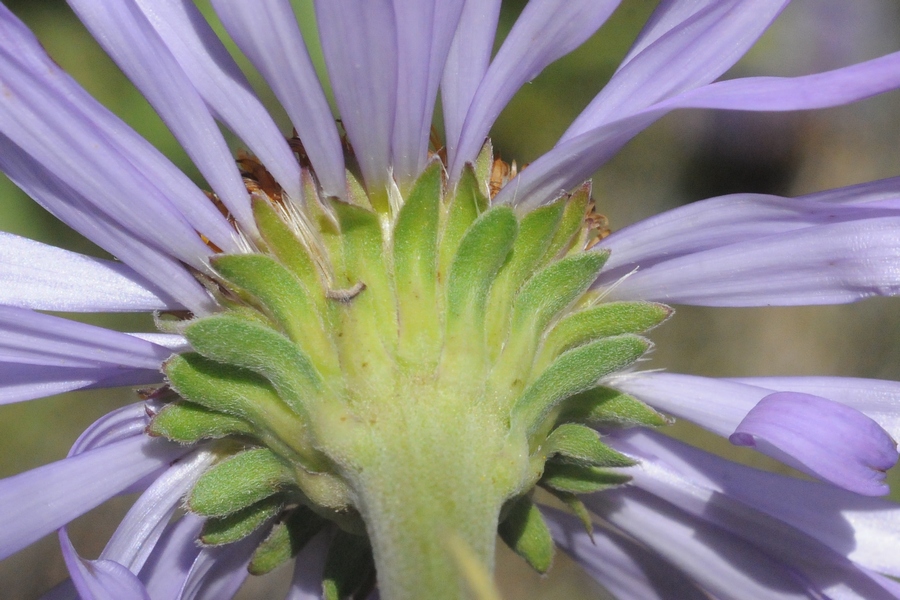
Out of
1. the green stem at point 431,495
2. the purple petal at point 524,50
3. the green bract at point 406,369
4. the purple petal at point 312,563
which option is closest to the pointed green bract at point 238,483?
the green bract at point 406,369

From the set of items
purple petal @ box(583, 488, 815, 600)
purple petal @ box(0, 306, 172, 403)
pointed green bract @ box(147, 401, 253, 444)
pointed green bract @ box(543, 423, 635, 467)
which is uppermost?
purple petal @ box(0, 306, 172, 403)

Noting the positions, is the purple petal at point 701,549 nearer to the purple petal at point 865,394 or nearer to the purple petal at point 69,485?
the purple petal at point 865,394

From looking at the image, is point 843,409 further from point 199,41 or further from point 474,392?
point 199,41

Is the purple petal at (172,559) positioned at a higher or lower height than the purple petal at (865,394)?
lower

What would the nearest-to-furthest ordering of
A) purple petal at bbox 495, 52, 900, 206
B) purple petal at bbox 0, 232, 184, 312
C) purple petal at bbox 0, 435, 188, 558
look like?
1. purple petal at bbox 495, 52, 900, 206
2. purple petal at bbox 0, 435, 188, 558
3. purple petal at bbox 0, 232, 184, 312

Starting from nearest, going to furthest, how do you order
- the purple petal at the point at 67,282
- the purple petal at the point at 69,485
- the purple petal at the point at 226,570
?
the purple petal at the point at 69,485
the purple petal at the point at 67,282
the purple petal at the point at 226,570

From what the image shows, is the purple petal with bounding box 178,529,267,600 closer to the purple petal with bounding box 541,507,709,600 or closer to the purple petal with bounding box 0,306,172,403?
the purple petal with bounding box 0,306,172,403

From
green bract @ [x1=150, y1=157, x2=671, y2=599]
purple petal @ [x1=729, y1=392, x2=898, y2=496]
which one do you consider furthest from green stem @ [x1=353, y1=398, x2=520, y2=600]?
purple petal @ [x1=729, y1=392, x2=898, y2=496]
